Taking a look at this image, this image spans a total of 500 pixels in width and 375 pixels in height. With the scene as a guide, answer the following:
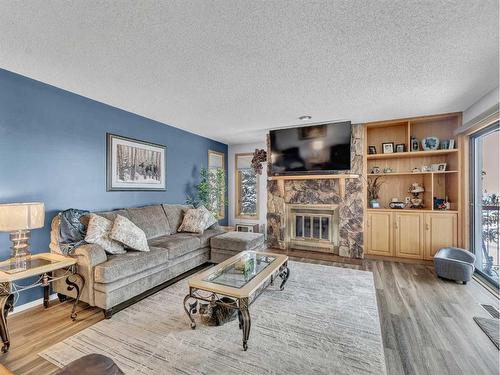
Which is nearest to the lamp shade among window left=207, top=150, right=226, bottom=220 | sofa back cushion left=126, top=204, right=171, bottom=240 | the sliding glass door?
sofa back cushion left=126, top=204, right=171, bottom=240

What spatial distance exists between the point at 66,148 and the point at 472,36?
4.20 m

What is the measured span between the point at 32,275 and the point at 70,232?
23.5 inches

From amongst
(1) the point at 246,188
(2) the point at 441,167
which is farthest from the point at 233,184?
(2) the point at 441,167

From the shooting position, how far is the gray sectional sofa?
91.5 inches

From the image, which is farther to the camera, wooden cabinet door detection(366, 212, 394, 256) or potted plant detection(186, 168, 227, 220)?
potted plant detection(186, 168, 227, 220)

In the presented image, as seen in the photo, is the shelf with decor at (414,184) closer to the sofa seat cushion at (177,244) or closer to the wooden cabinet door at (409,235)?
the wooden cabinet door at (409,235)

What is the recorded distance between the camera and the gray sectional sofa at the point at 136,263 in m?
Result: 2.32

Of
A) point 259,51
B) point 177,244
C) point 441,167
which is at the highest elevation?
point 259,51

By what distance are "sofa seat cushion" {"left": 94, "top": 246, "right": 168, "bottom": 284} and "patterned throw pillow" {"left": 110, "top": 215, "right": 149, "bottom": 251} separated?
0.29 feet

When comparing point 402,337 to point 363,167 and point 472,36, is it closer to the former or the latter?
point 472,36

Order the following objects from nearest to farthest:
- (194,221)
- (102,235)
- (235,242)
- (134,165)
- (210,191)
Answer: (102,235), (235,242), (134,165), (194,221), (210,191)

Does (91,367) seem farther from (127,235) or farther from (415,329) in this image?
(415,329)

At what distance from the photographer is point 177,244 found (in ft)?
10.5

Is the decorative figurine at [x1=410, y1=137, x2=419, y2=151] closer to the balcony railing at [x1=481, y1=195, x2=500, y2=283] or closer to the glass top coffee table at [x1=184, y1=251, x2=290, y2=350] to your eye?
the balcony railing at [x1=481, y1=195, x2=500, y2=283]
